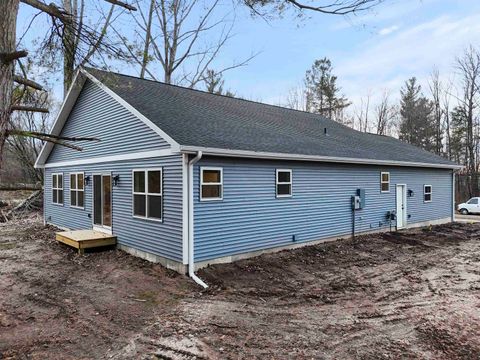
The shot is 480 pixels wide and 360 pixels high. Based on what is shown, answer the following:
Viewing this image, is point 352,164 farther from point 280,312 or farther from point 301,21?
point 280,312

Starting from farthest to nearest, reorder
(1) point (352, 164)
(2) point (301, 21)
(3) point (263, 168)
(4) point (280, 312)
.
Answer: (1) point (352, 164) → (3) point (263, 168) → (2) point (301, 21) → (4) point (280, 312)

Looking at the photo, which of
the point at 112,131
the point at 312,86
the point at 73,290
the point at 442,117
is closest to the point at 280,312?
the point at 73,290

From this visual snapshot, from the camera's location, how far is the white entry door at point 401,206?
45.1 feet

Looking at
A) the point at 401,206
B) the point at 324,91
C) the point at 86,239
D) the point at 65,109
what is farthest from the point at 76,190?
the point at 324,91

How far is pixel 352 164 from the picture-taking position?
11711mm

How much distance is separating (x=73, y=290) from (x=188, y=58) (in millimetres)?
17875

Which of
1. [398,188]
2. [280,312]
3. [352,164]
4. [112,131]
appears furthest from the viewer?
[398,188]

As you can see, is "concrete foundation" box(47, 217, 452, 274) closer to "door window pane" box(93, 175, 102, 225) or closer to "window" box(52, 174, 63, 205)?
"door window pane" box(93, 175, 102, 225)

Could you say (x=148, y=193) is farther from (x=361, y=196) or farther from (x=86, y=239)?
(x=361, y=196)

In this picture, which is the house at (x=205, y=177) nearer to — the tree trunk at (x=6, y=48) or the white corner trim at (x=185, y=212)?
the white corner trim at (x=185, y=212)

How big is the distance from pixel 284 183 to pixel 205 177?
8.53ft

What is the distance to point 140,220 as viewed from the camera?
29.0 feet

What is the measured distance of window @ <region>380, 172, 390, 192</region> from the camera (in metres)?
12.9

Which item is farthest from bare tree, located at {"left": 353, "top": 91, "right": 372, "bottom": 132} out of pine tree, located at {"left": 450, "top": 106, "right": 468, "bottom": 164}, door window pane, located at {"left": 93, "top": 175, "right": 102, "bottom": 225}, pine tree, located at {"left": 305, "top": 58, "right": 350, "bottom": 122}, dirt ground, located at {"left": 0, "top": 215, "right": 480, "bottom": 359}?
door window pane, located at {"left": 93, "top": 175, "right": 102, "bottom": 225}
